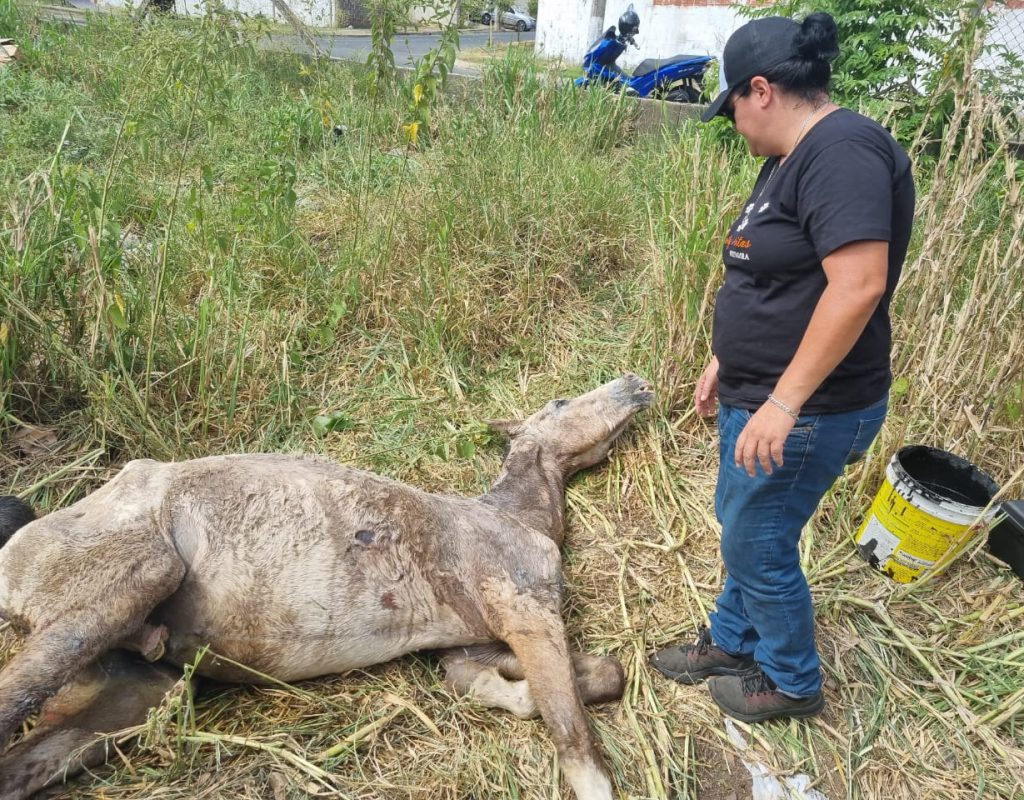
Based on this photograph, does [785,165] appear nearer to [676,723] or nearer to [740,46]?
[740,46]

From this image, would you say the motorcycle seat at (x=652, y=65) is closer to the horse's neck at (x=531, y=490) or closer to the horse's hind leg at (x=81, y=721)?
the horse's neck at (x=531, y=490)

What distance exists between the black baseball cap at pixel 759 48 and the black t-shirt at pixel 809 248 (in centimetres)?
20

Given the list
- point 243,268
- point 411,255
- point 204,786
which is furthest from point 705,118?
point 243,268

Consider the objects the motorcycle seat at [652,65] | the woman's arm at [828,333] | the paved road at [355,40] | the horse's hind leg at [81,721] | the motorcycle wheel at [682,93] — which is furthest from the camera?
the motorcycle seat at [652,65]

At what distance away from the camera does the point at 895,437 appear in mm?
3105

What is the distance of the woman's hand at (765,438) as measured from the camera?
1710mm

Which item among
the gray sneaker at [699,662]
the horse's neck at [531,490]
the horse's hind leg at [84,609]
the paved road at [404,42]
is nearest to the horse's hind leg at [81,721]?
the horse's hind leg at [84,609]

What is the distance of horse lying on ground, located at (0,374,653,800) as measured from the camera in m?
1.90

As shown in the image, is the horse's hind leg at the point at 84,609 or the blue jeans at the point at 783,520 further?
the blue jeans at the point at 783,520

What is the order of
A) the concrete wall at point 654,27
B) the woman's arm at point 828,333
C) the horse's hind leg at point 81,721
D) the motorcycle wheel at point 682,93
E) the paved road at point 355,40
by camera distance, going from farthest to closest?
the concrete wall at point 654,27, the motorcycle wheel at point 682,93, the paved road at point 355,40, the horse's hind leg at point 81,721, the woman's arm at point 828,333

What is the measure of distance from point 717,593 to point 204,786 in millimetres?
1944

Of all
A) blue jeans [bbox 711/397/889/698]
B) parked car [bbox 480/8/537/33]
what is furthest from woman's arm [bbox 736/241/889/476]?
parked car [bbox 480/8/537/33]

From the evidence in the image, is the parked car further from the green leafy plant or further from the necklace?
the necklace

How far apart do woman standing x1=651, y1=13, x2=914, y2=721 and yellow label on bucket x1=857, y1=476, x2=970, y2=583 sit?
842mm
